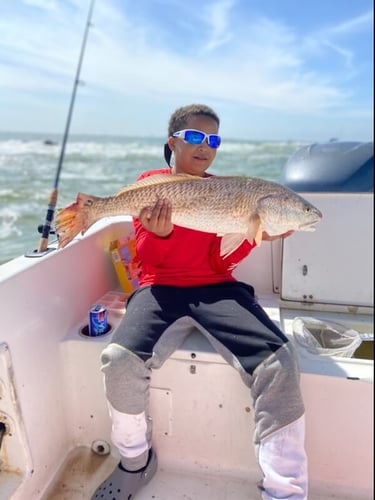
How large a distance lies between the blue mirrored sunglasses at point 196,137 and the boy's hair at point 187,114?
0.07 meters

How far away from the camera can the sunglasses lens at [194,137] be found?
2367 mm

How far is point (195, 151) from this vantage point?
2.43 meters

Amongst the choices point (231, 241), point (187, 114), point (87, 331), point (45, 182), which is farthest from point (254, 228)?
point (45, 182)

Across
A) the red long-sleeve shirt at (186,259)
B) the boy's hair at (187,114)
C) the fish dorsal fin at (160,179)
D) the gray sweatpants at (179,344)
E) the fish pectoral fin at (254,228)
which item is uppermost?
the boy's hair at (187,114)

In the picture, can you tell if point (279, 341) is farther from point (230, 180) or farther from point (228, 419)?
point (230, 180)

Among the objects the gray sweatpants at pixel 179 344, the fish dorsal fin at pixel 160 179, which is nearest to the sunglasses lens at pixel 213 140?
the fish dorsal fin at pixel 160 179

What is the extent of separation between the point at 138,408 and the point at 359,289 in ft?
6.03

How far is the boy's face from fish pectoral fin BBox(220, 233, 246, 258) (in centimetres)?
52

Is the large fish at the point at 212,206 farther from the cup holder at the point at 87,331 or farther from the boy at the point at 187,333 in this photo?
the cup holder at the point at 87,331

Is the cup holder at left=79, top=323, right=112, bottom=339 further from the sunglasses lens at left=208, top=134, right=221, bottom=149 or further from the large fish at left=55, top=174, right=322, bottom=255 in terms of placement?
the sunglasses lens at left=208, top=134, right=221, bottom=149

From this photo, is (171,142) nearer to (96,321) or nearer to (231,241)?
(231,241)

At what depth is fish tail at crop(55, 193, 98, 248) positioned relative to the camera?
2.12 meters

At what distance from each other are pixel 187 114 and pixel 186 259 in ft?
2.74

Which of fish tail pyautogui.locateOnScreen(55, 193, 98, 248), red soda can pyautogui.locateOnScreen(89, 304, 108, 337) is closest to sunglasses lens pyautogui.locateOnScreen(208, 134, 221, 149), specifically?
fish tail pyautogui.locateOnScreen(55, 193, 98, 248)
